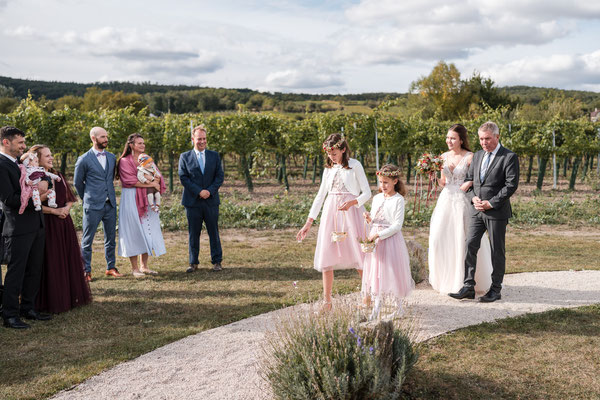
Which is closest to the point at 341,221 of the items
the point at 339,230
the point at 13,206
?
the point at 339,230

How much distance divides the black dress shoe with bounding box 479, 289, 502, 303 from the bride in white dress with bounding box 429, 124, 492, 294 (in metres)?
0.21

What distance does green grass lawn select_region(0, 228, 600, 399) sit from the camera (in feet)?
13.0

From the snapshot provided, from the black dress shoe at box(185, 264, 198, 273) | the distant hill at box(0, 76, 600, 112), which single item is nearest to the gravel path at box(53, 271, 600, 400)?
the black dress shoe at box(185, 264, 198, 273)

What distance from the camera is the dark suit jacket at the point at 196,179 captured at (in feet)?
24.3

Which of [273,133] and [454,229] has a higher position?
[273,133]

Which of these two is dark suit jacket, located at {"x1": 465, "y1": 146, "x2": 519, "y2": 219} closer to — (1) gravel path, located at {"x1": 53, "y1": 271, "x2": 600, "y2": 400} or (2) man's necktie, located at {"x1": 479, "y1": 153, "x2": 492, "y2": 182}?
(2) man's necktie, located at {"x1": 479, "y1": 153, "x2": 492, "y2": 182}

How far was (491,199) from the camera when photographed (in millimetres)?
5535

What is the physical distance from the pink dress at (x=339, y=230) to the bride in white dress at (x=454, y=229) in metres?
1.18

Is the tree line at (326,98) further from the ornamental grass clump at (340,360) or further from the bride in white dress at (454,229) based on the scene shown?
the ornamental grass clump at (340,360)

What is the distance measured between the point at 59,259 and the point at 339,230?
3100 mm

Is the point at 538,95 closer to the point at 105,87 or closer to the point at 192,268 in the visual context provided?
the point at 105,87

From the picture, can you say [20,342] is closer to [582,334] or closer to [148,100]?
[582,334]

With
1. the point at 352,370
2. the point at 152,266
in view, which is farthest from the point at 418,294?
the point at 152,266

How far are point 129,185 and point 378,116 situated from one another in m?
13.7
